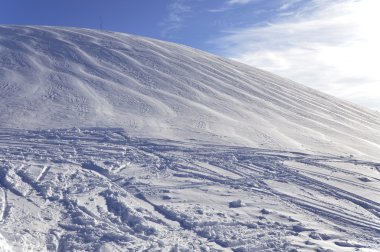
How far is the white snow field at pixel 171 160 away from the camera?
6.81 m

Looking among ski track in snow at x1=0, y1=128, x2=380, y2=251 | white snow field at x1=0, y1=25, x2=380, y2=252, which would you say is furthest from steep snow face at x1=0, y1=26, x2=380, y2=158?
ski track in snow at x1=0, y1=128, x2=380, y2=251

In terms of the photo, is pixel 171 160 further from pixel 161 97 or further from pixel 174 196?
pixel 161 97

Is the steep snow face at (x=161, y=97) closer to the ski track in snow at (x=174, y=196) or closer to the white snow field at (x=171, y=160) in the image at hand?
the white snow field at (x=171, y=160)

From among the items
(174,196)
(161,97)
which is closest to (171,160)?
(174,196)

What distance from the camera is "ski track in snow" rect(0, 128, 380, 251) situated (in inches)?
260

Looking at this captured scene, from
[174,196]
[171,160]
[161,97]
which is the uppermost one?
[161,97]

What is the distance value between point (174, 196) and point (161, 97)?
800cm

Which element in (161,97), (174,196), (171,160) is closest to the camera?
(174,196)

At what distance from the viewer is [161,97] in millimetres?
15797

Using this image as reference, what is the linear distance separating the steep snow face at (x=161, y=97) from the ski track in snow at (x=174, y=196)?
1281 millimetres

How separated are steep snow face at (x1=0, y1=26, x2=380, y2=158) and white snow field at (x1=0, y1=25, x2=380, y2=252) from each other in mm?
92

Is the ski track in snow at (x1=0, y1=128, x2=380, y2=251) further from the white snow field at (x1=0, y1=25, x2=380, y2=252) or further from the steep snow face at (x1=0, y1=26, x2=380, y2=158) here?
the steep snow face at (x1=0, y1=26, x2=380, y2=158)

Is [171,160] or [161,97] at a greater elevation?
[161,97]

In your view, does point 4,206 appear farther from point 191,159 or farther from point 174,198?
point 191,159
